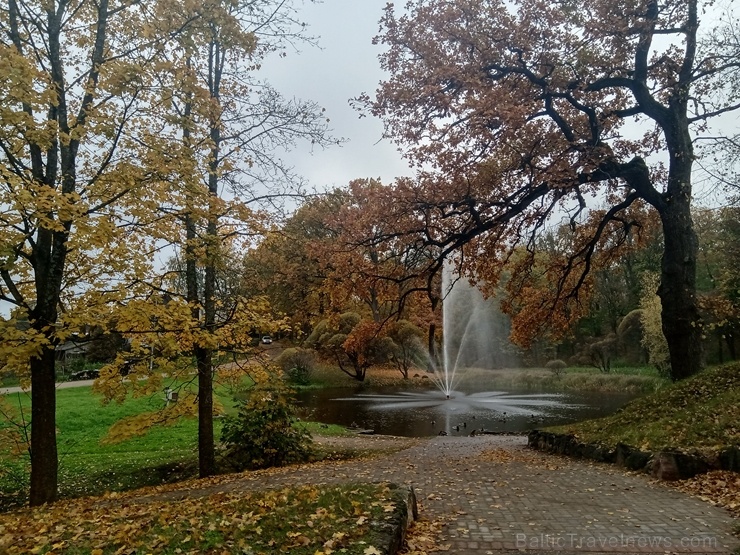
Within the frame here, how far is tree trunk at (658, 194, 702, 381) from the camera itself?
405 inches

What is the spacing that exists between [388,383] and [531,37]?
2652cm

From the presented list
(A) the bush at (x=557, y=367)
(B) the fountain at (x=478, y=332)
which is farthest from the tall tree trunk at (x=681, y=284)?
(B) the fountain at (x=478, y=332)

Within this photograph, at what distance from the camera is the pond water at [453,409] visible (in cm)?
1867

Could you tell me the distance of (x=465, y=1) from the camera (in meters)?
9.78

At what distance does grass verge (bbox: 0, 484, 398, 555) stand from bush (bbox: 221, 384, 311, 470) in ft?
15.9

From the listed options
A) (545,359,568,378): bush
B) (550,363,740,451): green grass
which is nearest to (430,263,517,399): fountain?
(545,359,568,378): bush

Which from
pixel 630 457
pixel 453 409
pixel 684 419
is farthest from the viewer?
pixel 453 409

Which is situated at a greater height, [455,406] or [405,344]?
[405,344]

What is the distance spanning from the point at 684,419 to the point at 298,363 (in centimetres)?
2855

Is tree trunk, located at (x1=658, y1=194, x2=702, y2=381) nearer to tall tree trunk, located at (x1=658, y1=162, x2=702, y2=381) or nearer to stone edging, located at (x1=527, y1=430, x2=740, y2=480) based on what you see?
tall tree trunk, located at (x1=658, y1=162, x2=702, y2=381)

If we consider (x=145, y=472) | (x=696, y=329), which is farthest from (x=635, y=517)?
(x=145, y=472)

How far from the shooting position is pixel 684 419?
7895 millimetres

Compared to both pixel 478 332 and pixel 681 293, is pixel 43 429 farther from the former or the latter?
pixel 478 332

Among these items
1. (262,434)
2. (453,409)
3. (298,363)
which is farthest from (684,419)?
(298,363)
